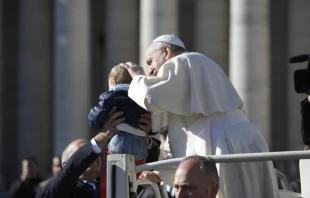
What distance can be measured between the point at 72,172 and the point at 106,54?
31022mm

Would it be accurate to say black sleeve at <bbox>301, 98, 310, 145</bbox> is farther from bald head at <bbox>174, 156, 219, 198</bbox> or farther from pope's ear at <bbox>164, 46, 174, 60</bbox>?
bald head at <bbox>174, 156, 219, 198</bbox>

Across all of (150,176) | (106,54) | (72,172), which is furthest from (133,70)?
(106,54)

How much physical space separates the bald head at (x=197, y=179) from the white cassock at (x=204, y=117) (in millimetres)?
1235

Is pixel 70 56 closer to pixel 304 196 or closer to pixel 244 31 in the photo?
pixel 244 31

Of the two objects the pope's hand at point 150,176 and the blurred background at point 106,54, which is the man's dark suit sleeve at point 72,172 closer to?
the pope's hand at point 150,176

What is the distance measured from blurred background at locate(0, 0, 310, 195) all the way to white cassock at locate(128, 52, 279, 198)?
81.8ft

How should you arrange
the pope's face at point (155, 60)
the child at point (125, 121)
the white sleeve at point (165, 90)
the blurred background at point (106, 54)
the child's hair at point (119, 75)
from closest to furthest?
1. the white sleeve at point (165, 90)
2. the child at point (125, 121)
3. the pope's face at point (155, 60)
4. the child's hair at point (119, 75)
5. the blurred background at point (106, 54)

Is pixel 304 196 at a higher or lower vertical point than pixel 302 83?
lower

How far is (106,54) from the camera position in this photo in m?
41.0

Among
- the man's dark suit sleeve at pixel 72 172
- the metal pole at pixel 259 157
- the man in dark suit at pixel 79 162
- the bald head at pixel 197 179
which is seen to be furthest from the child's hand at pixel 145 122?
the bald head at pixel 197 179

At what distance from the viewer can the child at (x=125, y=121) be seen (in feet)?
33.2

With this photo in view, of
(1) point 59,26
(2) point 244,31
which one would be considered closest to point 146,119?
(2) point 244,31

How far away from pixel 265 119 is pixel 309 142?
82.0 ft

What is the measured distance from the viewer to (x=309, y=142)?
1091 centimetres
